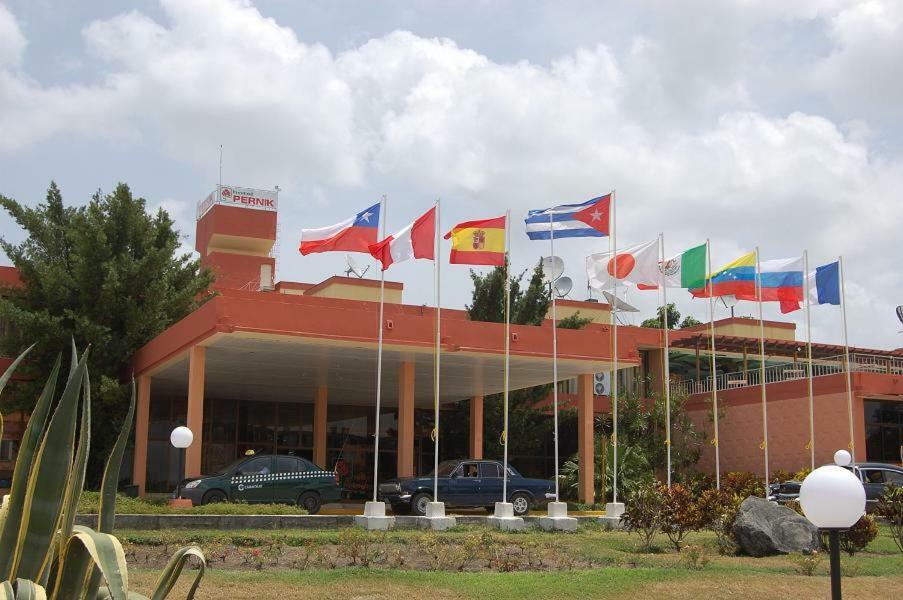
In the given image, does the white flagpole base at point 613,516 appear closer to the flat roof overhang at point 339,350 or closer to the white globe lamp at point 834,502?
the flat roof overhang at point 339,350

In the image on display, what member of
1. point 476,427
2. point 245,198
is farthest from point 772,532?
point 245,198

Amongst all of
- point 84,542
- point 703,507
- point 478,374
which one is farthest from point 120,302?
point 84,542

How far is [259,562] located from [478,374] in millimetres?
13860

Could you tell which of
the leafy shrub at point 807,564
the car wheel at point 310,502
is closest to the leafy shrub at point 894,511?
the leafy shrub at point 807,564

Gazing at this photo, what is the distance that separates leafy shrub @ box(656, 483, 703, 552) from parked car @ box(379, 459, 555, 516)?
6602 mm

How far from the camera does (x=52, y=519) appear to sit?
11.3ft

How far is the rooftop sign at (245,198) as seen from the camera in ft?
139

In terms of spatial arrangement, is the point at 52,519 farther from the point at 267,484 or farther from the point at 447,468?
the point at 447,468

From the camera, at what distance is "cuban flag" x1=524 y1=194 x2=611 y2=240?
2241cm

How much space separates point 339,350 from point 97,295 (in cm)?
934

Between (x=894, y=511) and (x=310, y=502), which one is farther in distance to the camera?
(x=310, y=502)

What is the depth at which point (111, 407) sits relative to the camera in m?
26.6

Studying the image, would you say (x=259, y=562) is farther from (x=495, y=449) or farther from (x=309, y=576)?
(x=495, y=449)

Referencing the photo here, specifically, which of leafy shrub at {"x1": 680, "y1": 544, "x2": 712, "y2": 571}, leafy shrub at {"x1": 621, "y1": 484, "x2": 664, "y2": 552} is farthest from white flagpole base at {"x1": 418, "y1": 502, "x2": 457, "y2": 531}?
leafy shrub at {"x1": 680, "y1": 544, "x2": 712, "y2": 571}
